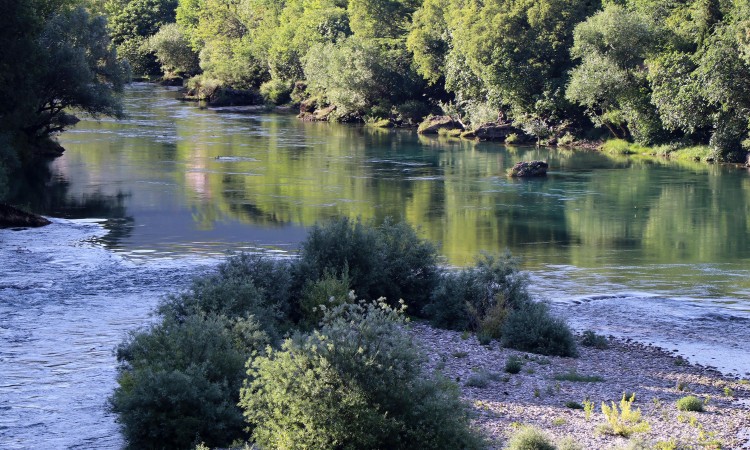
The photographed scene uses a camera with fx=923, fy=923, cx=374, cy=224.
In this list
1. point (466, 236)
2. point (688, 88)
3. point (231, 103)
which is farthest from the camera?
point (231, 103)

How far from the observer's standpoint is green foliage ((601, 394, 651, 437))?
13.2m

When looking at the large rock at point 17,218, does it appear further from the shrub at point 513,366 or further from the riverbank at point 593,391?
the shrub at point 513,366

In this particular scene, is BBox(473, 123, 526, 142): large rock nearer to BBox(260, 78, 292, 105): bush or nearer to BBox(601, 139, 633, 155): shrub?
BBox(601, 139, 633, 155): shrub

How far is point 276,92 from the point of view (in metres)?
95.9

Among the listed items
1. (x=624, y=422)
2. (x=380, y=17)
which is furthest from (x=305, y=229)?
(x=380, y=17)

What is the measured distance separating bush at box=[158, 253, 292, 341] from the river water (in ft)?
5.81

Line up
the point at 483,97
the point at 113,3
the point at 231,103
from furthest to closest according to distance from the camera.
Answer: the point at 113,3
the point at 231,103
the point at 483,97

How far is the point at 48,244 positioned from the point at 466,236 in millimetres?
14463

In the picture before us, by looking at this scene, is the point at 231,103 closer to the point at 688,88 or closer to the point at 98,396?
the point at 688,88

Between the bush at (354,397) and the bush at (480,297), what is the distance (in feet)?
26.7

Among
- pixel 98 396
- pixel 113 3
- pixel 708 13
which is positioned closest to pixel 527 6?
pixel 708 13

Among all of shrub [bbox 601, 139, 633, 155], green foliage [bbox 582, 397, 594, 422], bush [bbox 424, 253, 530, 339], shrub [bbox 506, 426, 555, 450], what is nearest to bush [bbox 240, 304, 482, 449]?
shrub [bbox 506, 426, 555, 450]

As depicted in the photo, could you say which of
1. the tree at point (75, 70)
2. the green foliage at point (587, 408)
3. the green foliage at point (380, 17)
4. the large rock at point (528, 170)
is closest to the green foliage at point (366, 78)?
the green foliage at point (380, 17)

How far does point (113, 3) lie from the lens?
140500mm
